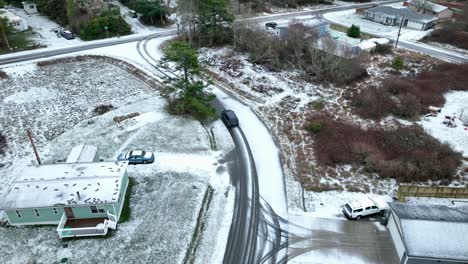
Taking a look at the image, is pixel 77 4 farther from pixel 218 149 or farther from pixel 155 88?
pixel 218 149

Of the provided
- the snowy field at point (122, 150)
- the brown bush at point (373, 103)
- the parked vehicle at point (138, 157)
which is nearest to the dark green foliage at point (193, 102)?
the snowy field at point (122, 150)

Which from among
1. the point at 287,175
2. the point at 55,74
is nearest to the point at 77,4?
the point at 55,74

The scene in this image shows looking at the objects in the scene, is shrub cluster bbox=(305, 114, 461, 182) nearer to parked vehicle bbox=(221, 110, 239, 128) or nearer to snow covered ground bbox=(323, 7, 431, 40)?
parked vehicle bbox=(221, 110, 239, 128)

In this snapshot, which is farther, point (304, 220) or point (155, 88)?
point (155, 88)

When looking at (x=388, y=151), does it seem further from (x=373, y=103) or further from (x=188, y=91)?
(x=188, y=91)

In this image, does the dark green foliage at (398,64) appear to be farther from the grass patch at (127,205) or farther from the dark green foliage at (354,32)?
the grass patch at (127,205)

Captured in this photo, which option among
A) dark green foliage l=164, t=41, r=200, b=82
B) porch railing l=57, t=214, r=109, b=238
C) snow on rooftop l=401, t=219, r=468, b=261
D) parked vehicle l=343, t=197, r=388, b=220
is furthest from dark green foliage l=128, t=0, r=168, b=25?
snow on rooftop l=401, t=219, r=468, b=261

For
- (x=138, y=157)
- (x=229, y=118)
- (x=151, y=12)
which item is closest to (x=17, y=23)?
(x=151, y=12)
